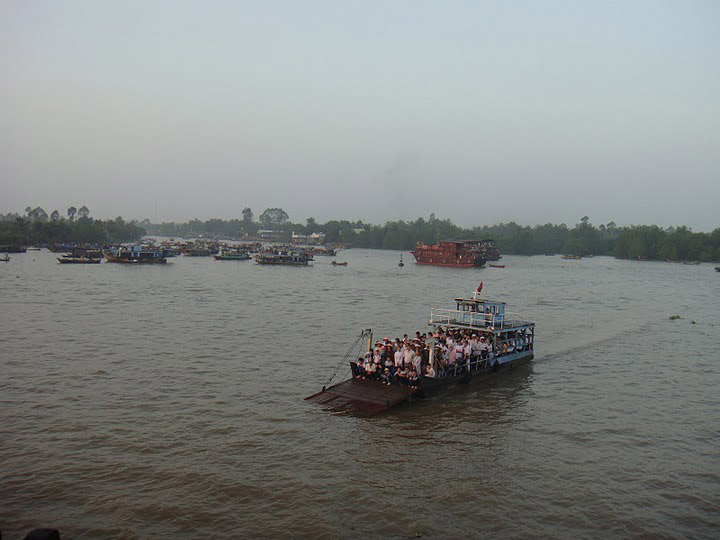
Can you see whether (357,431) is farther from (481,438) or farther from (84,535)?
(84,535)

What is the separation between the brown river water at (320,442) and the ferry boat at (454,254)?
84349mm

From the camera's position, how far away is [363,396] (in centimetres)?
1989

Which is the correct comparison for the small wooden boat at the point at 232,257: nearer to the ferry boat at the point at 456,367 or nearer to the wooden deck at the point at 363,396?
the ferry boat at the point at 456,367

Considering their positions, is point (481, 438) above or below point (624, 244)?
below

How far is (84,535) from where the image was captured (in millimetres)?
11867

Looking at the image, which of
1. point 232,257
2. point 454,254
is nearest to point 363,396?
point 454,254

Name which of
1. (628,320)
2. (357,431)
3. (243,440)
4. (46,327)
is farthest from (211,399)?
(628,320)

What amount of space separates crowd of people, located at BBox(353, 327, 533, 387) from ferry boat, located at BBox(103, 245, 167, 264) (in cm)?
8371

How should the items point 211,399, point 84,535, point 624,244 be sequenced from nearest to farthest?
point 84,535 → point 211,399 → point 624,244

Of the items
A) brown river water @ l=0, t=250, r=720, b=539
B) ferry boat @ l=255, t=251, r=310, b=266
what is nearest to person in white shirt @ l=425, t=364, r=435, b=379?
brown river water @ l=0, t=250, r=720, b=539

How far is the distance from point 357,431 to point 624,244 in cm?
18394

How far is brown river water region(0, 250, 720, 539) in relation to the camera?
13.1 m

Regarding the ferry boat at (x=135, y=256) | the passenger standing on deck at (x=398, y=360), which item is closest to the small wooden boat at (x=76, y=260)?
the ferry boat at (x=135, y=256)

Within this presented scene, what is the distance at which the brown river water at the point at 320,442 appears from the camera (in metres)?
13.1
